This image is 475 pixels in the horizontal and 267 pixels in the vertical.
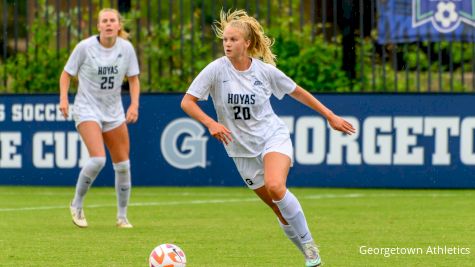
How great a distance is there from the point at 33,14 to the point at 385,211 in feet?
24.7

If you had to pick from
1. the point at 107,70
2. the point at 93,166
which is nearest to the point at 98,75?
the point at 107,70

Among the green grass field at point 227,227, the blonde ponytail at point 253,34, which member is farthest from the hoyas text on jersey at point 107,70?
the blonde ponytail at point 253,34

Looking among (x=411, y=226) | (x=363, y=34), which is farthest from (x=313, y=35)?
(x=411, y=226)

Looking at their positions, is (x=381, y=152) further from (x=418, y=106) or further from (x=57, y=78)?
(x=57, y=78)

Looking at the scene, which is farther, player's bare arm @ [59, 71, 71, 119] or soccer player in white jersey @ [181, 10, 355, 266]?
player's bare arm @ [59, 71, 71, 119]

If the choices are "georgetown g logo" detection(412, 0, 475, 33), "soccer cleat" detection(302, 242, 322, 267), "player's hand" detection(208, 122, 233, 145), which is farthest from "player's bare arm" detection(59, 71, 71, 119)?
"georgetown g logo" detection(412, 0, 475, 33)

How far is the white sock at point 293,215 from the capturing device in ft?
29.2

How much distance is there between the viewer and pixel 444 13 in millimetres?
17672

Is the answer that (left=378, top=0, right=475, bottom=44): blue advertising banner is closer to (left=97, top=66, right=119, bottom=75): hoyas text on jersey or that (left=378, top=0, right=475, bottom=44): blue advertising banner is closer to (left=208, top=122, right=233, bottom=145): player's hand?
(left=97, top=66, right=119, bottom=75): hoyas text on jersey

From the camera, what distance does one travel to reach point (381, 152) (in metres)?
17.5

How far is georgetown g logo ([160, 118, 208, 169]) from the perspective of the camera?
17891 mm

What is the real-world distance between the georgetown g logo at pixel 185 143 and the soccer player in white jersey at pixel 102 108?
→ 5139mm

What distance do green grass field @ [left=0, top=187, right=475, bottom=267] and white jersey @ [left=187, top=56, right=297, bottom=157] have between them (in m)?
0.93

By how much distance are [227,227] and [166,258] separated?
394cm
